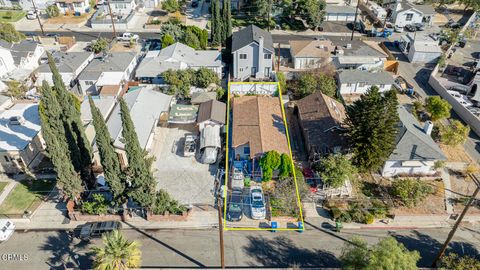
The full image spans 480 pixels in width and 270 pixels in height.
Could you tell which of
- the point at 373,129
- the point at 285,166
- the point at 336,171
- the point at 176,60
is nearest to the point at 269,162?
the point at 285,166

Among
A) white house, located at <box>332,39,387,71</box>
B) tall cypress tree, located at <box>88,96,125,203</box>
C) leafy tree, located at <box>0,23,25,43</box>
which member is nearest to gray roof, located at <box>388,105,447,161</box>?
white house, located at <box>332,39,387,71</box>

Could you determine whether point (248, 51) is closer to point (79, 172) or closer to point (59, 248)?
point (79, 172)

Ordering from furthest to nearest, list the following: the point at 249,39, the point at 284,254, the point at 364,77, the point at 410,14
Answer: the point at 410,14 < the point at 249,39 < the point at 364,77 < the point at 284,254

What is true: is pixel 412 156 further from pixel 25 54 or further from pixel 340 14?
pixel 25 54

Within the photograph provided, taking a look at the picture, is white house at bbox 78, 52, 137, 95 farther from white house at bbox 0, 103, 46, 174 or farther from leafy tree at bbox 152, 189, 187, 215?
leafy tree at bbox 152, 189, 187, 215

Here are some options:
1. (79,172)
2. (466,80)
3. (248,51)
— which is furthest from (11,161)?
(466,80)
